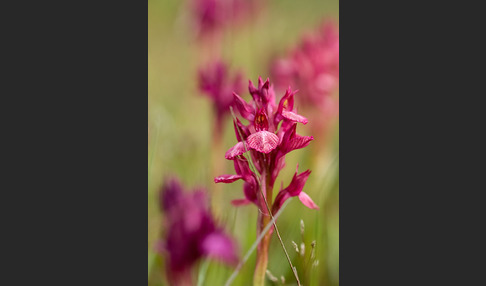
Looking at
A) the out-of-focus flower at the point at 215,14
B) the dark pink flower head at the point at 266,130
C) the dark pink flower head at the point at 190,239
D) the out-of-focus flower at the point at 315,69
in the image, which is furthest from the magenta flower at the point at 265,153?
the out-of-focus flower at the point at 215,14

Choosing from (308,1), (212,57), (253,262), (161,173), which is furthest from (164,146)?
(308,1)

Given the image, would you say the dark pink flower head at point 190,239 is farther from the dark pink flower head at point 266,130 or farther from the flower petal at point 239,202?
the dark pink flower head at point 266,130

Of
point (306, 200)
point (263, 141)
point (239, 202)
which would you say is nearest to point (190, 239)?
point (239, 202)

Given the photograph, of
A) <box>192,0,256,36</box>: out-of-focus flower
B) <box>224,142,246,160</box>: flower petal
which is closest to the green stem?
<box>224,142,246,160</box>: flower petal

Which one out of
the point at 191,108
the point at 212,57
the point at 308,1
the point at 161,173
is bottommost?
the point at 161,173

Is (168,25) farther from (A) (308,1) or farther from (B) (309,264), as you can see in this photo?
(B) (309,264)

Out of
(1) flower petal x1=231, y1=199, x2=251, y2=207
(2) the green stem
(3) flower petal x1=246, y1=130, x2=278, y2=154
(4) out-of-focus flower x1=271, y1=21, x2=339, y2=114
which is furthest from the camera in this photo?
(4) out-of-focus flower x1=271, y1=21, x2=339, y2=114

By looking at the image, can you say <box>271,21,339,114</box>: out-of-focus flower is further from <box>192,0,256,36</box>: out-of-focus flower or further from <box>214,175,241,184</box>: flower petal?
<box>214,175,241,184</box>: flower petal
